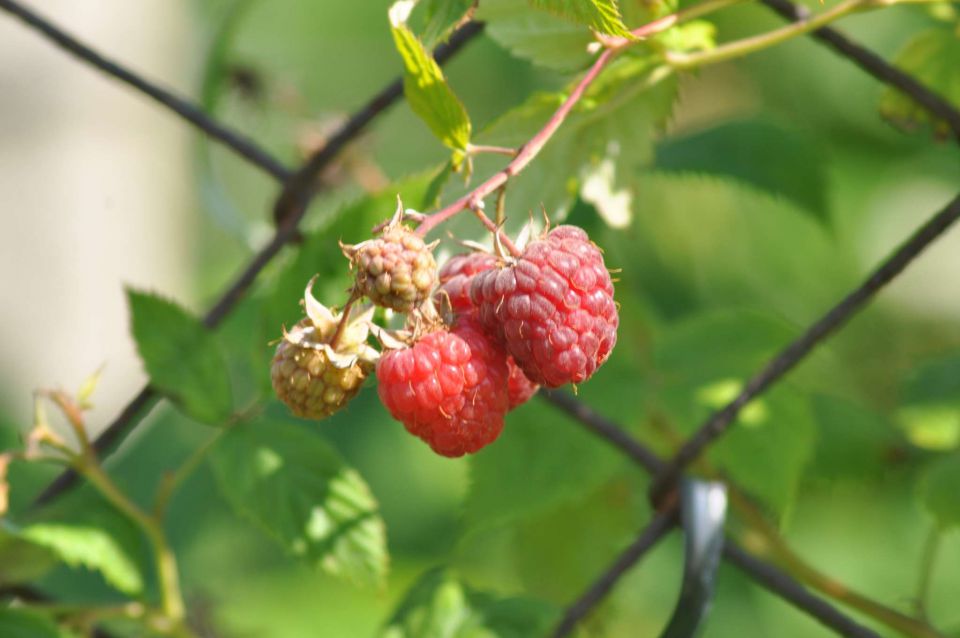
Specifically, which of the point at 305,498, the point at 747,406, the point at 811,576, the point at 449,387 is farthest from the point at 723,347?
the point at 449,387

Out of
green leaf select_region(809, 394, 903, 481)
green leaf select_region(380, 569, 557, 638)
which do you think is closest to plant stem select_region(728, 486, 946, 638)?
green leaf select_region(809, 394, 903, 481)

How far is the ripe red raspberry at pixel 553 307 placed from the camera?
1.83 feet

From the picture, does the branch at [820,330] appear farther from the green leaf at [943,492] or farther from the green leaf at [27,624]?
the green leaf at [27,624]

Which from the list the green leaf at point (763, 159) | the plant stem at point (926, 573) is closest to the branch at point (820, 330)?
the plant stem at point (926, 573)

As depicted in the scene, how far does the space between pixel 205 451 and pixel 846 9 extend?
1.62ft

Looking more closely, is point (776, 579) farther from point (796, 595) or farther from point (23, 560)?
point (23, 560)

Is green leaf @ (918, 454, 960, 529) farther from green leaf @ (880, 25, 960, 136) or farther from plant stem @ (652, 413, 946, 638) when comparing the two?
green leaf @ (880, 25, 960, 136)

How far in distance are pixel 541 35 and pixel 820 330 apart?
0.24 metres

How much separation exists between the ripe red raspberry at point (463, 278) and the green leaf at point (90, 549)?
1.07 feet

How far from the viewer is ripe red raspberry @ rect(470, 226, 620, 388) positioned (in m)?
0.56

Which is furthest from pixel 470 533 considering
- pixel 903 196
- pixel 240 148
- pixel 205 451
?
pixel 903 196

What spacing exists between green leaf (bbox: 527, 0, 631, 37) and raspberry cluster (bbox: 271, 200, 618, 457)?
0.10 metres

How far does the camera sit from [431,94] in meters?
0.57

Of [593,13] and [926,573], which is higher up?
[593,13]
